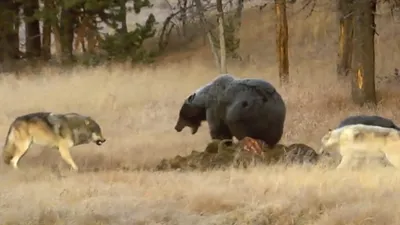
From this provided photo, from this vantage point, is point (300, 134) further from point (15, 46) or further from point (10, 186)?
point (15, 46)

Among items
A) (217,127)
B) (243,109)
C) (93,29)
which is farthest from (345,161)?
(93,29)

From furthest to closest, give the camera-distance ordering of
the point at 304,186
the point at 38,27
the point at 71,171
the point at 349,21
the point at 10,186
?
the point at 38,27 → the point at 349,21 → the point at 71,171 → the point at 10,186 → the point at 304,186

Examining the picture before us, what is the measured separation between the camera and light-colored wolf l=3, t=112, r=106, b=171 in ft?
38.4

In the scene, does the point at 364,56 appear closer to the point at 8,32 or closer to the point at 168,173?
the point at 168,173

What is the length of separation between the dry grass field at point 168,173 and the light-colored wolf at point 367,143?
21cm

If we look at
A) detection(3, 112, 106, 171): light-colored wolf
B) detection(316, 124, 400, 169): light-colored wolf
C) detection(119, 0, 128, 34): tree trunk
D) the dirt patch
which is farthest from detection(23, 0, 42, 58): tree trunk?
detection(316, 124, 400, 169): light-colored wolf

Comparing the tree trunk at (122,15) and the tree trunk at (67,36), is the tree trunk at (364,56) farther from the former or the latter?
the tree trunk at (67,36)

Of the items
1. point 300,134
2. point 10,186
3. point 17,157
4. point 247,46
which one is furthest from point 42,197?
point 247,46

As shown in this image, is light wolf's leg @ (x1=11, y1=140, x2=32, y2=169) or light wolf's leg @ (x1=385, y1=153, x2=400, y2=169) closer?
light wolf's leg @ (x1=385, y1=153, x2=400, y2=169)

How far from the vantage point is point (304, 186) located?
28.1 feet

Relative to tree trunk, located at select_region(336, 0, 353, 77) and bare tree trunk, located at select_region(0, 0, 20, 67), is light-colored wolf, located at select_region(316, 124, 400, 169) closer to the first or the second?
tree trunk, located at select_region(336, 0, 353, 77)

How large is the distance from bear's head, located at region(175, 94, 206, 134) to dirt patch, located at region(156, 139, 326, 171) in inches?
46.6

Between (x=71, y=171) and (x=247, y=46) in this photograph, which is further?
(x=247, y=46)

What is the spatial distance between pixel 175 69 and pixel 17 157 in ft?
52.7
